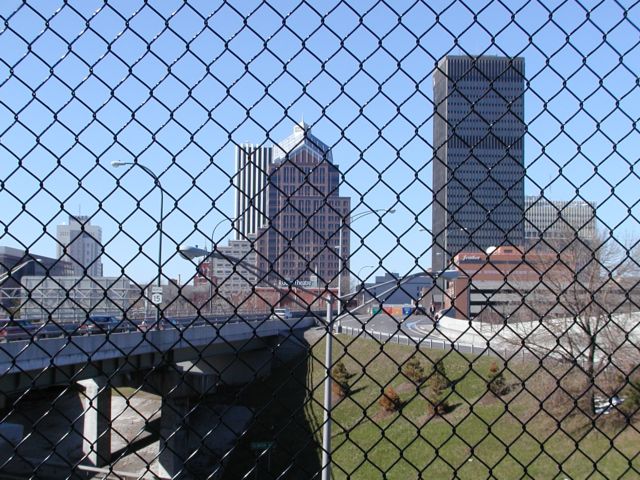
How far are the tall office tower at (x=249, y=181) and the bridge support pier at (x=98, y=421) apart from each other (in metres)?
1.03

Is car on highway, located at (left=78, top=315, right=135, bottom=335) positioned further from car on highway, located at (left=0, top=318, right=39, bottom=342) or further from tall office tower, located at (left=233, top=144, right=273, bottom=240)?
tall office tower, located at (left=233, top=144, right=273, bottom=240)

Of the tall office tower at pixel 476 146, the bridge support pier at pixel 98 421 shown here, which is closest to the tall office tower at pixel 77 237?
the bridge support pier at pixel 98 421

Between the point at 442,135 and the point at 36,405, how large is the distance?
3207cm

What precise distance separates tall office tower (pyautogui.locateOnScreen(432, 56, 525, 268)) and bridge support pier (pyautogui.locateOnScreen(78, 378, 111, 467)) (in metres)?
1.83

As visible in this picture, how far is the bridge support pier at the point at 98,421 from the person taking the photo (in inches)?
133

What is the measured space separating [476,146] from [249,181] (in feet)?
3.66

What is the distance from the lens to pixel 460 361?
29.0m

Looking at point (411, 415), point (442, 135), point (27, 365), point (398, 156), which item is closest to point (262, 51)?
point (398, 156)

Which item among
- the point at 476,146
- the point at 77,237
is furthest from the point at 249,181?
the point at 476,146

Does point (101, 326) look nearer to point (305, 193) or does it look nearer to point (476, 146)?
point (305, 193)

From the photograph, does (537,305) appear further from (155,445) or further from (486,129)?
(155,445)

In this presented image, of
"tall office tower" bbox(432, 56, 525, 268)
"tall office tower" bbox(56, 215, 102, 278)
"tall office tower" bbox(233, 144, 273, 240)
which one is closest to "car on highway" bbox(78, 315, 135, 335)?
"tall office tower" bbox(56, 215, 102, 278)

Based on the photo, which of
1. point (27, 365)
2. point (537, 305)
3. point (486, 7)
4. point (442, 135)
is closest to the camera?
point (486, 7)

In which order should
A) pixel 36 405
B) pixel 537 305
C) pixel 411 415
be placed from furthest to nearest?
pixel 36 405, pixel 411 415, pixel 537 305
